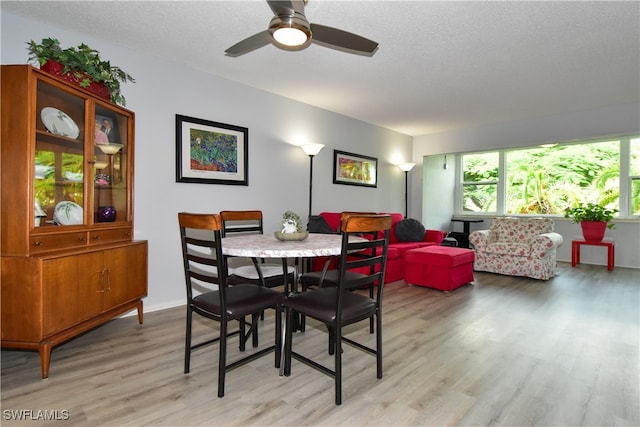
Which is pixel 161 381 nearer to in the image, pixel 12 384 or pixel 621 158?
pixel 12 384

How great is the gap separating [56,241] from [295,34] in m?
1.90

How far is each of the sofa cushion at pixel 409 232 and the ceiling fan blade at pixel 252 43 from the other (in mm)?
3490

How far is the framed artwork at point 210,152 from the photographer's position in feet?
10.8

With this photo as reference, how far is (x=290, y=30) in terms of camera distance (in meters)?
1.85

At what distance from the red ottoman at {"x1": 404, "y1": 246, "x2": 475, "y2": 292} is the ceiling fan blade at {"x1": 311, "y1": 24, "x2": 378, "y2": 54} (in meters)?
2.61

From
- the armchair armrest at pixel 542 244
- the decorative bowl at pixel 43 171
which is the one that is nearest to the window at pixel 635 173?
the armchair armrest at pixel 542 244

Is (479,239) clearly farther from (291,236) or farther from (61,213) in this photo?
(61,213)

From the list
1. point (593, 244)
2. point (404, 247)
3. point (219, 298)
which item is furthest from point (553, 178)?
point (219, 298)

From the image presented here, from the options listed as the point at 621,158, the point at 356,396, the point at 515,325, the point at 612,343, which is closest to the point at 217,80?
the point at 356,396

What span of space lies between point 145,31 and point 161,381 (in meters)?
2.53

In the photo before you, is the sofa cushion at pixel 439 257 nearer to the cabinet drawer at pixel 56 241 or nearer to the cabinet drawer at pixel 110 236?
the cabinet drawer at pixel 110 236

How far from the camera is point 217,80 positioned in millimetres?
3574

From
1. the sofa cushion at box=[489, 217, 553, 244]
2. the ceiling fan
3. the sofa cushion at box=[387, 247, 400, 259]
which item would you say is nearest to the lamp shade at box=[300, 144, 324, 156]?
the sofa cushion at box=[387, 247, 400, 259]

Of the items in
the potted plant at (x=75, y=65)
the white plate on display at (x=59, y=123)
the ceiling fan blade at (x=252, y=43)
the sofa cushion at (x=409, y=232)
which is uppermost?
the ceiling fan blade at (x=252, y=43)
